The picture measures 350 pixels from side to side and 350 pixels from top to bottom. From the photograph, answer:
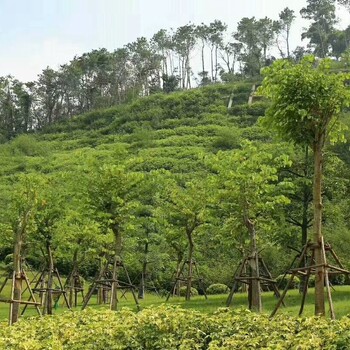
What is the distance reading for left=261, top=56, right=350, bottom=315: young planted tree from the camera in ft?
36.7

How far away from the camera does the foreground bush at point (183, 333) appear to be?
695 cm

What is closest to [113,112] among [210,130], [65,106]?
[65,106]

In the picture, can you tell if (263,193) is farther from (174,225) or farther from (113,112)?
(113,112)

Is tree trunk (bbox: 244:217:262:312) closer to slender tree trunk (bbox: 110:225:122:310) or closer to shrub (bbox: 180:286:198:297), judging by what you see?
slender tree trunk (bbox: 110:225:122:310)

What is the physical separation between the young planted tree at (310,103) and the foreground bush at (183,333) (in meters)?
3.36

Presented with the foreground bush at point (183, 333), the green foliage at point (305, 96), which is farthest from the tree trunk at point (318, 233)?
the foreground bush at point (183, 333)

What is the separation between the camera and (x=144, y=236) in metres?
32.4

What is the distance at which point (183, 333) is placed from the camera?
26.0 ft

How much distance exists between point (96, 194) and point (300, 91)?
35.8 ft

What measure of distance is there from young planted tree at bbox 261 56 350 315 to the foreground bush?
3361mm

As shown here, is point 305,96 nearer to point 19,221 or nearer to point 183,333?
point 183,333

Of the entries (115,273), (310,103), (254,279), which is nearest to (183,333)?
(310,103)

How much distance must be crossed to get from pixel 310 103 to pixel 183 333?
17.7ft

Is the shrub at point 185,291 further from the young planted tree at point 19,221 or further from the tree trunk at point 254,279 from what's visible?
the tree trunk at point 254,279
